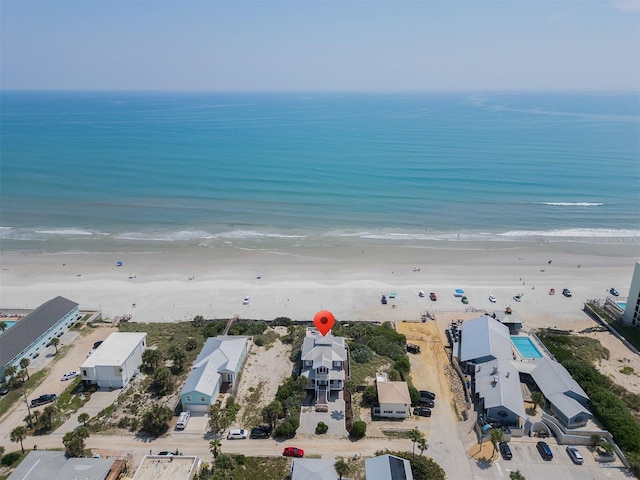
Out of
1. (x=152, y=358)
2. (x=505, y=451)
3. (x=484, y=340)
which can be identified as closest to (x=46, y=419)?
(x=152, y=358)

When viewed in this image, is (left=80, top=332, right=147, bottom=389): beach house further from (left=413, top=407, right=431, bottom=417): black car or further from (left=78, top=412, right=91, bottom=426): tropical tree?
(left=413, top=407, right=431, bottom=417): black car

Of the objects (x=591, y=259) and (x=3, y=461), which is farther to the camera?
(x=591, y=259)

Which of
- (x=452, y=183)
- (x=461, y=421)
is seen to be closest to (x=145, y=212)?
(x=452, y=183)

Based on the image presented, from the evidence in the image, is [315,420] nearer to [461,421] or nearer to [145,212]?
[461,421]

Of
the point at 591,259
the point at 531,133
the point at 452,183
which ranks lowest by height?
the point at 591,259

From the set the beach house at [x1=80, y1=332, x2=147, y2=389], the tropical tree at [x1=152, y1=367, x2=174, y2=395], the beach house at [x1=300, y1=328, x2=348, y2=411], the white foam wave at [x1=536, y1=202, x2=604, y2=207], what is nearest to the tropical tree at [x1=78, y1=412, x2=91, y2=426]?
the beach house at [x1=80, y1=332, x2=147, y2=389]

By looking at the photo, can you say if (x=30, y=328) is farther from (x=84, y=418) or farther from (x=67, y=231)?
(x=67, y=231)
